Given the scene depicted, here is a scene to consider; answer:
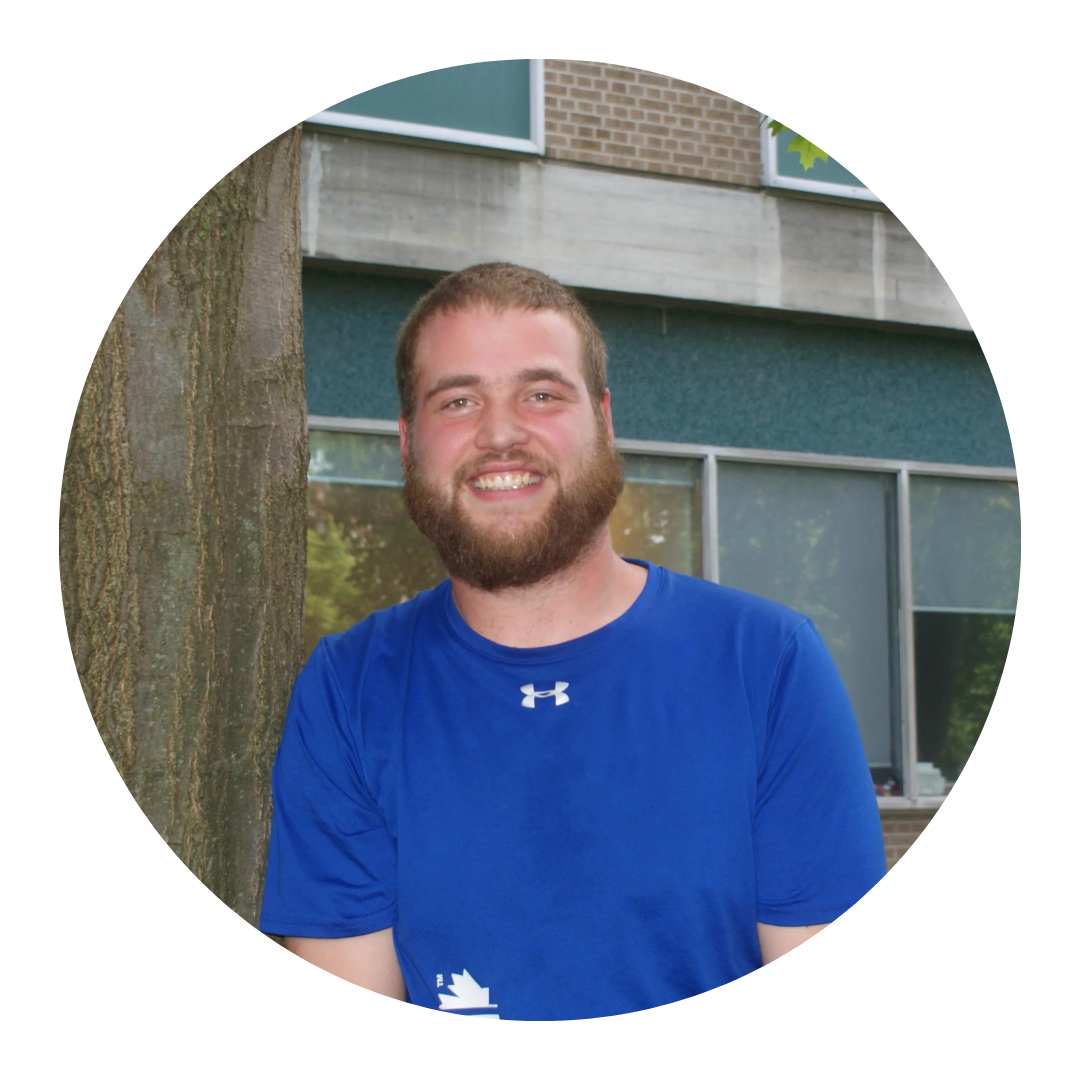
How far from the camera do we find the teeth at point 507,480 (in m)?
2.80

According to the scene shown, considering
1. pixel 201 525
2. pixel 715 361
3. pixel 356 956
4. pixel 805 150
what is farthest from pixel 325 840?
pixel 715 361

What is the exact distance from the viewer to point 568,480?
2.83 metres

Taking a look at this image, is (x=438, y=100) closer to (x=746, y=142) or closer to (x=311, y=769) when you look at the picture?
(x=746, y=142)

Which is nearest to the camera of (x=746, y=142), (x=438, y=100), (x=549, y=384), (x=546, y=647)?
(x=546, y=647)

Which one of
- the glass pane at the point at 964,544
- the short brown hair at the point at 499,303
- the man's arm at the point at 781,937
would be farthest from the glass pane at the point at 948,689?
the man's arm at the point at 781,937

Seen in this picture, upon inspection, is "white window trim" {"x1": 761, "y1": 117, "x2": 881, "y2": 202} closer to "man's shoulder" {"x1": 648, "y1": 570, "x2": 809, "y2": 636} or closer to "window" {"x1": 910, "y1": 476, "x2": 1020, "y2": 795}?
"window" {"x1": 910, "y1": 476, "x2": 1020, "y2": 795}

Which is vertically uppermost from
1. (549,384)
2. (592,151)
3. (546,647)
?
(592,151)

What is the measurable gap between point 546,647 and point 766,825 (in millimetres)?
606

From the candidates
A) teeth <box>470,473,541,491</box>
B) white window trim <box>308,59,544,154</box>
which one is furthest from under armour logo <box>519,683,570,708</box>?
white window trim <box>308,59,544,154</box>

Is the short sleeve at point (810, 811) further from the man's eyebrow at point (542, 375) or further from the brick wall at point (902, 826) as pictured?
the brick wall at point (902, 826)

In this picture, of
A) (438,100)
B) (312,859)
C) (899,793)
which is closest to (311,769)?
(312,859)

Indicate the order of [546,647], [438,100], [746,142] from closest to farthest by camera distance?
[546,647] → [438,100] → [746,142]

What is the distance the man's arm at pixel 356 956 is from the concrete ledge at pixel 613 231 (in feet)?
15.3

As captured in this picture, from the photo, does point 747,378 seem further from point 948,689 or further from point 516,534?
point 516,534
